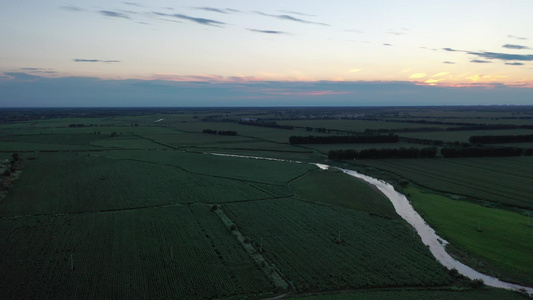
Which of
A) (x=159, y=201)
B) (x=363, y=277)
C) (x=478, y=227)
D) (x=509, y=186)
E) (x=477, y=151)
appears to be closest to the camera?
(x=363, y=277)

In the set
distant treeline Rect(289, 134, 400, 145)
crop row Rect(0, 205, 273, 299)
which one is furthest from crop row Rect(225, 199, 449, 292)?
distant treeline Rect(289, 134, 400, 145)

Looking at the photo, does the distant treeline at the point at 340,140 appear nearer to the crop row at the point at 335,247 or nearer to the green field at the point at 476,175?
the green field at the point at 476,175

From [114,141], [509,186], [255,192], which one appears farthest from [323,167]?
[114,141]

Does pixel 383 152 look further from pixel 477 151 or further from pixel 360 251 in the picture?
pixel 360 251

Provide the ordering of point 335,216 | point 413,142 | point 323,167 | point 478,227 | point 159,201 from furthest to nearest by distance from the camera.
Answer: point 413,142 → point 323,167 → point 159,201 → point 335,216 → point 478,227

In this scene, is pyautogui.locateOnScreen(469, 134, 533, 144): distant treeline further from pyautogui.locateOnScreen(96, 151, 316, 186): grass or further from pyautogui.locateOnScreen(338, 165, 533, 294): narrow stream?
pyautogui.locateOnScreen(338, 165, 533, 294): narrow stream

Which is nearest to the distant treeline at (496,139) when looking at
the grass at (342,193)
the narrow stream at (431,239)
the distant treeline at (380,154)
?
the distant treeline at (380,154)
